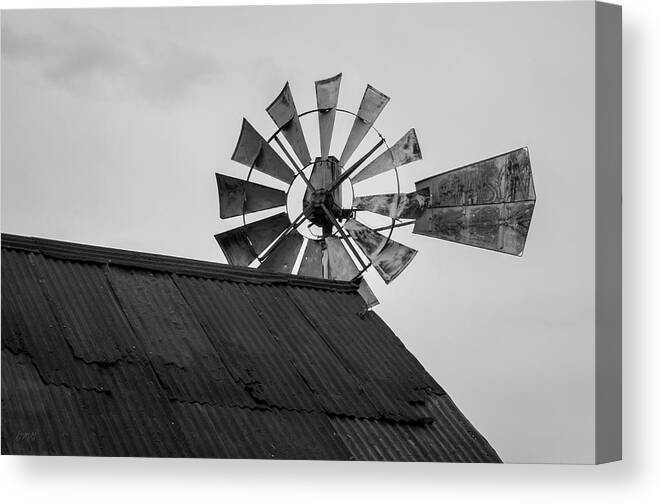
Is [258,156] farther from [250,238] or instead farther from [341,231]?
[341,231]

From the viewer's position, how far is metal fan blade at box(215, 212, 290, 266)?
5680 millimetres

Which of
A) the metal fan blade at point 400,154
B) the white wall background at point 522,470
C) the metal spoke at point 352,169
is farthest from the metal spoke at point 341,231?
the white wall background at point 522,470

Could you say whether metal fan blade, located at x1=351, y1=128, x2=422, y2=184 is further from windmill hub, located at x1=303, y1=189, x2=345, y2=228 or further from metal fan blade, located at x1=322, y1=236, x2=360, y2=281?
metal fan blade, located at x1=322, y1=236, x2=360, y2=281

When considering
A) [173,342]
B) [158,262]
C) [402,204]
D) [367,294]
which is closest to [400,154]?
[402,204]

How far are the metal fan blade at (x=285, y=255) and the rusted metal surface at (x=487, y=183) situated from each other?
0.82 meters

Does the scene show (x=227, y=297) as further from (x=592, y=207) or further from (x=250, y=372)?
(x=592, y=207)

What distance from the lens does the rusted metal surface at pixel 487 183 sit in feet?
17.1

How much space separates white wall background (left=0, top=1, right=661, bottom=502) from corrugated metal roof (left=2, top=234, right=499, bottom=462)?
0.38 ft

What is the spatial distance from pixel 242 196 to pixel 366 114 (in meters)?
0.68

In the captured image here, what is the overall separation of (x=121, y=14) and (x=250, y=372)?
65.2 inches

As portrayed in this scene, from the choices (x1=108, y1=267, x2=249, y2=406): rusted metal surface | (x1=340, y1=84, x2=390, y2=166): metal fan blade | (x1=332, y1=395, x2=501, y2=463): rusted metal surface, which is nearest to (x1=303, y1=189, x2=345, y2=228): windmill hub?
(x1=340, y1=84, x2=390, y2=166): metal fan blade

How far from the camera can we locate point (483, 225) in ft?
17.4

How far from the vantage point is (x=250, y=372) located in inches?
208

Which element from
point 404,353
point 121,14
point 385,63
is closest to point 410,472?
point 404,353
